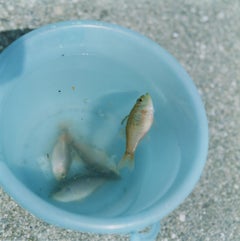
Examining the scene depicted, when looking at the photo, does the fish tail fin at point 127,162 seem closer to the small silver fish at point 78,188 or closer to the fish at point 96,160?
the fish at point 96,160

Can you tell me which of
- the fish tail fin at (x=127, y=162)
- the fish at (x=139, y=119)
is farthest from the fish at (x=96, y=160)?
the fish at (x=139, y=119)

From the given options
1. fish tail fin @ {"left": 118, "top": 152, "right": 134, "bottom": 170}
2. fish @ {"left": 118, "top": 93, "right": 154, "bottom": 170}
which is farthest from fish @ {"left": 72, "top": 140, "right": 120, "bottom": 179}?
fish @ {"left": 118, "top": 93, "right": 154, "bottom": 170}

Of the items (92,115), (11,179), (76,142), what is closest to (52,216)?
(11,179)

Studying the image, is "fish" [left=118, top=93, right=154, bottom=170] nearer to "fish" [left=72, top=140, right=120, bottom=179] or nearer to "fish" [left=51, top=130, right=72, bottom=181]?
"fish" [left=72, top=140, right=120, bottom=179]

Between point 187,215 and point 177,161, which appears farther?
point 187,215

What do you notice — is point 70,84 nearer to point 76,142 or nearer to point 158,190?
point 76,142

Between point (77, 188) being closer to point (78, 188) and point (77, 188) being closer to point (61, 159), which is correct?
point (78, 188)

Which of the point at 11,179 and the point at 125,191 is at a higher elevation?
the point at 11,179

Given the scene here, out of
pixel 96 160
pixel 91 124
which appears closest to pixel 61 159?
pixel 96 160
